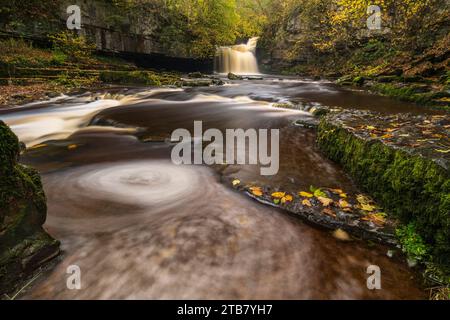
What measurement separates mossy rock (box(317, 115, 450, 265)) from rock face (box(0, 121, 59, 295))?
10.6 ft

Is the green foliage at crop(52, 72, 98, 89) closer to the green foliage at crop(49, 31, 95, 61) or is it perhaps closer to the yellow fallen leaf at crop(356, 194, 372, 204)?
the green foliage at crop(49, 31, 95, 61)

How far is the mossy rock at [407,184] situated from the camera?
2262 millimetres

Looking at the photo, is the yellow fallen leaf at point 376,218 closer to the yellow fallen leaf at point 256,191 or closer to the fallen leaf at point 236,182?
the yellow fallen leaf at point 256,191

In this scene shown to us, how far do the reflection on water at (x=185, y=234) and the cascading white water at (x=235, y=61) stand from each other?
86.1 ft

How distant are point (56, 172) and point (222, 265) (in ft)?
10.9

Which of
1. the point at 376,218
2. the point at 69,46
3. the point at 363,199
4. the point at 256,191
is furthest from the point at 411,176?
the point at 69,46

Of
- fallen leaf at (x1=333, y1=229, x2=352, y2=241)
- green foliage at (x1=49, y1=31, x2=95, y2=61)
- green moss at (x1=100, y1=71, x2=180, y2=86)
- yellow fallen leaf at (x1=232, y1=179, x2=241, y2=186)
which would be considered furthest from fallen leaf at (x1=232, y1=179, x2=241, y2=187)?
green foliage at (x1=49, y1=31, x2=95, y2=61)

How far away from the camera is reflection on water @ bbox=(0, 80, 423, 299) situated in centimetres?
214

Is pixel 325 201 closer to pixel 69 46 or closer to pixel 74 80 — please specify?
pixel 74 80

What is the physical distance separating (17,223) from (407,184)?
346 centimetres

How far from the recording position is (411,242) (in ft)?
8.31

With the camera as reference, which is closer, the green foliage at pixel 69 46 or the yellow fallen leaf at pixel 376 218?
the yellow fallen leaf at pixel 376 218

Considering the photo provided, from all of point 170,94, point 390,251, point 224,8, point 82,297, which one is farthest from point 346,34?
point 82,297

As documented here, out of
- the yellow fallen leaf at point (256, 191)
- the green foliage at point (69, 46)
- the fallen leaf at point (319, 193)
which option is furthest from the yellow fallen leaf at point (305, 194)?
the green foliage at point (69, 46)
